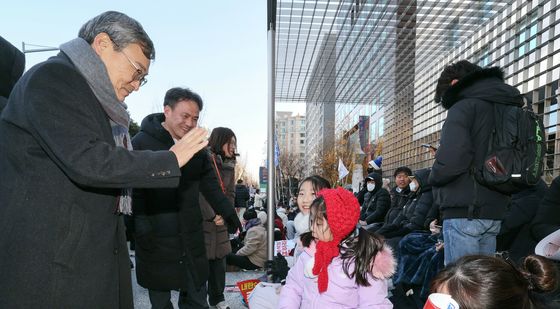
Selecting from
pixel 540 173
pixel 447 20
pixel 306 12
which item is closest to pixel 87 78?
pixel 540 173

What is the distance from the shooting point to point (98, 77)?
A: 1604 millimetres

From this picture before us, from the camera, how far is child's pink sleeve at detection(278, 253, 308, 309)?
2693 mm

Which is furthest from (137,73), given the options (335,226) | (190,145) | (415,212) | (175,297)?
(415,212)

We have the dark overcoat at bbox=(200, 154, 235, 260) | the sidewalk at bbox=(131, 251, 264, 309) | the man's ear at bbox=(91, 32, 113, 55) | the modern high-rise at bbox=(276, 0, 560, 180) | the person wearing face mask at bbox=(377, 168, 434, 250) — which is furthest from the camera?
the modern high-rise at bbox=(276, 0, 560, 180)

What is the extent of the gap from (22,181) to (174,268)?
1896 mm

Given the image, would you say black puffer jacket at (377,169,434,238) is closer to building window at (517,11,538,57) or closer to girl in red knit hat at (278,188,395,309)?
girl in red knit hat at (278,188,395,309)

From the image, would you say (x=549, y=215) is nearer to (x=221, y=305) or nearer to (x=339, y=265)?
(x=339, y=265)

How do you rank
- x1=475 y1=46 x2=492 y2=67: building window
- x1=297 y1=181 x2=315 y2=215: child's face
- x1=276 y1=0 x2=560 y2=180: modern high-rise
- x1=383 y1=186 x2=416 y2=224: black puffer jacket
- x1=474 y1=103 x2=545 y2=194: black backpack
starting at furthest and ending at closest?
x1=475 y1=46 x2=492 y2=67: building window, x1=276 y1=0 x2=560 y2=180: modern high-rise, x1=383 y1=186 x2=416 y2=224: black puffer jacket, x1=297 y1=181 x2=315 y2=215: child's face, x1=474 y1=103 x2=545 y2=194: black backpack

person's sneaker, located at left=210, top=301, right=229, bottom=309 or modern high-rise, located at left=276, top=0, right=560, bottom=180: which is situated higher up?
modern high-rise, located at left=276, top=0, right=560, bottom=180

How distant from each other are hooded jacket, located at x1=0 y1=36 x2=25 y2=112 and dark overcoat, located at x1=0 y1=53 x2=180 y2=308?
1.94 feet

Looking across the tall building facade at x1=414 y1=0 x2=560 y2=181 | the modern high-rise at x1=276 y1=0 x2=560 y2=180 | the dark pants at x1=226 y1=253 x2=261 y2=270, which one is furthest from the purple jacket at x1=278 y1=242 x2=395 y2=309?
the tall building facade at x1=414 y1=0 x2=560 y2=181

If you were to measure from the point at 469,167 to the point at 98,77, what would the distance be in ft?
8.73

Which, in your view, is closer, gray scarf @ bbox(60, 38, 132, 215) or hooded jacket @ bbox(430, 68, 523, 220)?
gray scarf @ bbox(60, 38, 132, 215)

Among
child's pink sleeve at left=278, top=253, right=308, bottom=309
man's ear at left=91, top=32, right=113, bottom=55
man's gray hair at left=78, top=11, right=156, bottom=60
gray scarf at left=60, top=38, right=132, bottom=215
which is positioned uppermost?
man's gray hair at left=78, top=11, right=156, bottom=60
